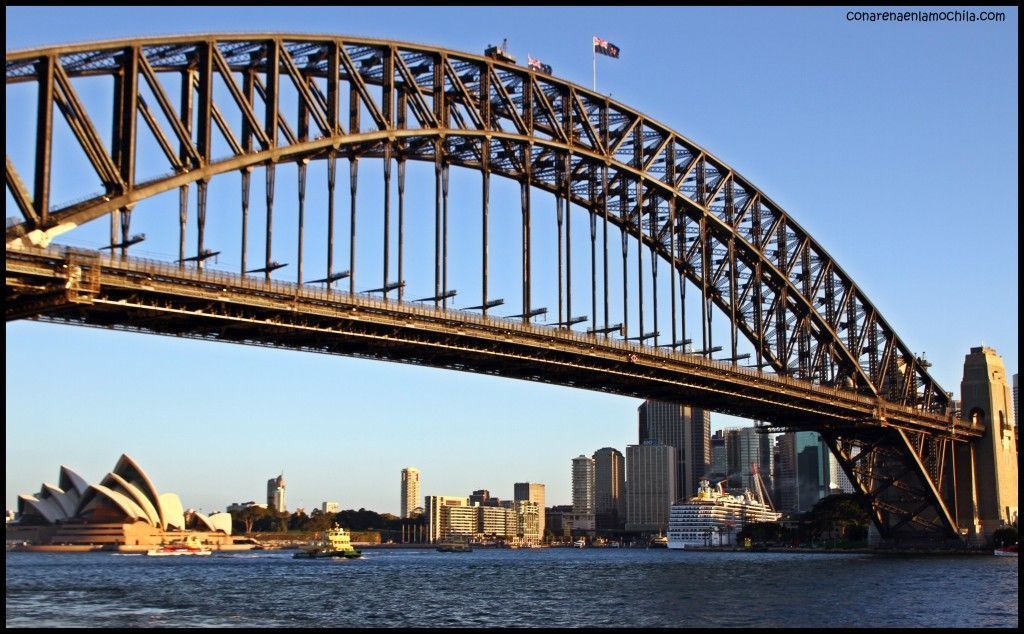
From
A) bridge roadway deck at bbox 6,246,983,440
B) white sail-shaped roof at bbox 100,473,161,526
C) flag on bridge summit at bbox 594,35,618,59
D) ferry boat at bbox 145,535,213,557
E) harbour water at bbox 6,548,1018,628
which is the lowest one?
ferry boat at bbox 145,535,213,557

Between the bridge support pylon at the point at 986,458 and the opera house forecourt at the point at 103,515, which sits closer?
the bridge support pylon at the point at 986,458

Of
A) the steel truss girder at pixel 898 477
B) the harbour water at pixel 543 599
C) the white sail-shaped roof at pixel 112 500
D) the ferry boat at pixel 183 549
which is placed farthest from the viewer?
the white sail-shaped roof at pixel 112 500

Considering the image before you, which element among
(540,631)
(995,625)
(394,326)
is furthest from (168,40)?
(995,625)

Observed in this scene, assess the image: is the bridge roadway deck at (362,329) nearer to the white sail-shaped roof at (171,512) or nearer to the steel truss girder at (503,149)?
the steel truss girder at (503,149)

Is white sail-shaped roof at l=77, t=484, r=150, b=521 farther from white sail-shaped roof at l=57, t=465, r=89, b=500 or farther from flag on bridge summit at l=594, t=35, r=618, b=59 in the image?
flag on bridge summit at l=594, t=35, r=618, b=59

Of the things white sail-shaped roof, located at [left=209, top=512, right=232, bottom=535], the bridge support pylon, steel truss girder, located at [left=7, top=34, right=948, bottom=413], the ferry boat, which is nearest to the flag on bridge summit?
steel truss girder, located at [left=7, top=34, right=948, bottom=413]

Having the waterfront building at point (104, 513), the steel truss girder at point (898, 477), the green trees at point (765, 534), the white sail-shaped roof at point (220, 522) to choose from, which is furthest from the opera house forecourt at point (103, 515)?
the steel truss girder at point (898, 477)

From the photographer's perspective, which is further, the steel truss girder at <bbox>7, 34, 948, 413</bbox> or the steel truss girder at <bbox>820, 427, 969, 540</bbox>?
the steel truss girder at <bbox>820, 427, 969, 540</bbox>

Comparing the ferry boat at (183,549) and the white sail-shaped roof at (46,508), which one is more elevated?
the white sail-shaped roof at (46,508)

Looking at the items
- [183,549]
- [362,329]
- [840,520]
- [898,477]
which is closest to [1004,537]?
[898,477]
